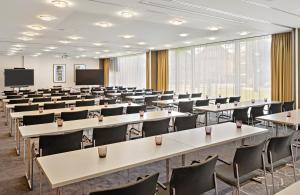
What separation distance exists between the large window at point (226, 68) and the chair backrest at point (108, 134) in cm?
707

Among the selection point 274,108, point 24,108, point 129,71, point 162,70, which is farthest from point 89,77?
point 274,108

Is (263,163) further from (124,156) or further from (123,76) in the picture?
(123,76)

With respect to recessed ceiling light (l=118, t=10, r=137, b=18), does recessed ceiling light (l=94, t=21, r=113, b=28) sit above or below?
→ above

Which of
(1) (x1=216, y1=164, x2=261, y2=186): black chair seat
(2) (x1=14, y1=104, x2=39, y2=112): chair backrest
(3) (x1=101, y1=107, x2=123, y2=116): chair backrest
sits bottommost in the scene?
(1) (x1=216, y1=164, x2=261, y2=186): black chair seat

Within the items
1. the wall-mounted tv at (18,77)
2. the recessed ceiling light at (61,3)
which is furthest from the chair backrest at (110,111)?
the wall-mounted tv at (18,77)

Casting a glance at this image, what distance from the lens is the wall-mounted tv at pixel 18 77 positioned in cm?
1705

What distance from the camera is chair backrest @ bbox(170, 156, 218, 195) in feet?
6.99

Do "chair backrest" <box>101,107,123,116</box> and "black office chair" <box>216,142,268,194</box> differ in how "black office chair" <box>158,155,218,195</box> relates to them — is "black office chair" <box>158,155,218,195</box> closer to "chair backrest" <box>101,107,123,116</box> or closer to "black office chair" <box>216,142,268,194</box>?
"black office chair" <box>216,142,268,194</box>

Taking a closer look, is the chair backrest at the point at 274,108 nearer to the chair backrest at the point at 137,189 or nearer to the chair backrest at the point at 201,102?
the chair backrest at the point at 201,102

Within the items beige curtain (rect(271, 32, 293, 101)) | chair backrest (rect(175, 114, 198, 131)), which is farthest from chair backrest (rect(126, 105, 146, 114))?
beige curtain (rect(271, 32, 293, 101))

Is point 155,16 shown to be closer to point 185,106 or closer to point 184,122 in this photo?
point 185,106

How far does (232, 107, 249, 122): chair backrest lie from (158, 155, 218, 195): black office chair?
4.02 metres

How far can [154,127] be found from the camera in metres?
4.34

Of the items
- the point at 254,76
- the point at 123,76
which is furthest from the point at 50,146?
the point at 123,76
